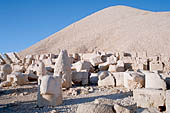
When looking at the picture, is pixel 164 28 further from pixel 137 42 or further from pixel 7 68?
pixel 7 68

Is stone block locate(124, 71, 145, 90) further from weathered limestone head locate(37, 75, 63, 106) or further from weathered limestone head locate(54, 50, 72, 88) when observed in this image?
weathered limestone head locate(37, 75, 63, 106)

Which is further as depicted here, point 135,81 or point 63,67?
point 63,67

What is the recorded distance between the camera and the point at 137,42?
24.5 m

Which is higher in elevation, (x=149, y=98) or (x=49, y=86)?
(x=49, y=86)

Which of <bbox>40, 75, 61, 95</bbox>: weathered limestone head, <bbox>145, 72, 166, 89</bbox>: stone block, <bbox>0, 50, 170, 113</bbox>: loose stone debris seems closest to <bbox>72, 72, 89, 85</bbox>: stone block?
<bbox>0, 50, 170, 113</bbox>: loose stone debris

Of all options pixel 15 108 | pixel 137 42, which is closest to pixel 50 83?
pixel 15 108

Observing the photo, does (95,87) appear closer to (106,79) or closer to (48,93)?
(106,79)

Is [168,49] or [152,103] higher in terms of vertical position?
[168,49]

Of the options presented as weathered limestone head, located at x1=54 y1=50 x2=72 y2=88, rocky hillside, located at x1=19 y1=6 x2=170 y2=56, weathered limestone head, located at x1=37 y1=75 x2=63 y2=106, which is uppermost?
rocky hillside, located at x1=19 y1=6 x2=170 y2=56

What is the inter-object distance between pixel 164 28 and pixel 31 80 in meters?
22.4

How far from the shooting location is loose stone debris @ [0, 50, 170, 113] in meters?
4.52

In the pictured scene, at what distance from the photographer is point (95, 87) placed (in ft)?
29.1

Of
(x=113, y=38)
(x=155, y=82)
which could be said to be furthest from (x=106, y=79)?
(x=113, y=38)

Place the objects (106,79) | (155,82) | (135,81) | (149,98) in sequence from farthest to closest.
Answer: (106,79)
(135,81)
(155,82)
(149,98)
